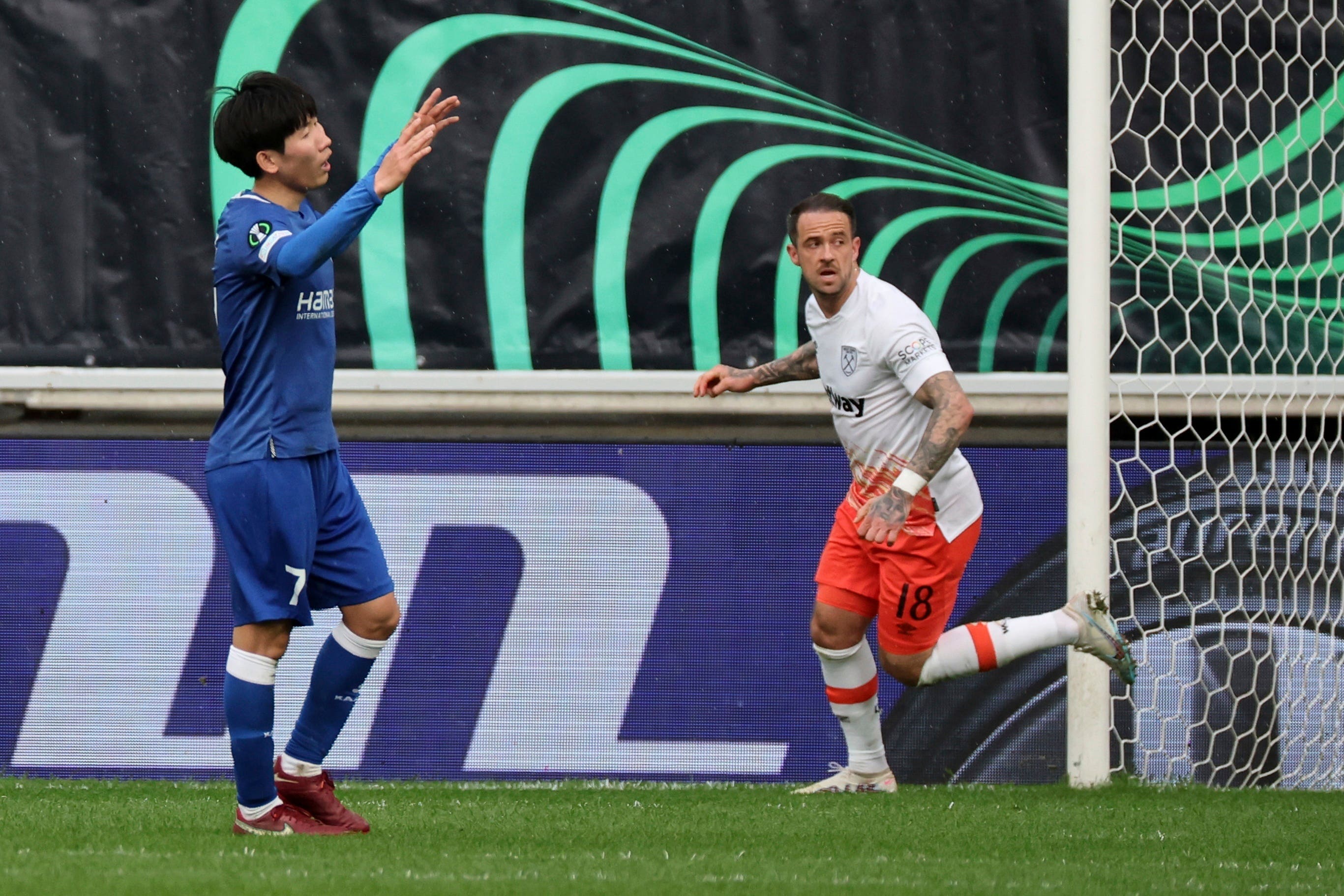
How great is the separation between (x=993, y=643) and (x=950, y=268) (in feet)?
4.92

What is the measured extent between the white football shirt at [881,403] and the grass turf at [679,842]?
2.78 feet

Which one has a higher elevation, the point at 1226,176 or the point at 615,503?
the point at 1226,176

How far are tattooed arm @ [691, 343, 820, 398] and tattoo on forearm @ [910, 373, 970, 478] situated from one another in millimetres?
519

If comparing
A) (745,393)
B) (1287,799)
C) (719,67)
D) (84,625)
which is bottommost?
(1287,799)

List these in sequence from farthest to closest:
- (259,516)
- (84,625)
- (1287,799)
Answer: (84,625), (1287,799), (259,516)

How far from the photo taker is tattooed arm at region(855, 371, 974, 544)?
13.2 ft

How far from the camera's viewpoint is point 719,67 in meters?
5.63

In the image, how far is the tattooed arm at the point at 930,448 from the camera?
4.03m

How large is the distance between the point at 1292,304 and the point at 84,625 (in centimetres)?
425

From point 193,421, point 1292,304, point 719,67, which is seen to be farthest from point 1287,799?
point 193,421

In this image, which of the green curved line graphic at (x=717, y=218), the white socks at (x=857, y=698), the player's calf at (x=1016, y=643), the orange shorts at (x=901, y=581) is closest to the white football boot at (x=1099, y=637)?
the player's calf at (x=1016, y=643)

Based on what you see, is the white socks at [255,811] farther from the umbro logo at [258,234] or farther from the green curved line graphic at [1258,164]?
the green curved line graphic at [1258,164]

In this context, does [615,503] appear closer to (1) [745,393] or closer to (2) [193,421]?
(1) [745,393]

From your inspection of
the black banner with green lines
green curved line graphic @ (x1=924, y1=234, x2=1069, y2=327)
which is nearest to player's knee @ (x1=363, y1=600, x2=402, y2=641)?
the black banner with green lines
